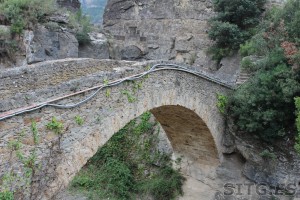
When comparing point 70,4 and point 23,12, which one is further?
point 70,4

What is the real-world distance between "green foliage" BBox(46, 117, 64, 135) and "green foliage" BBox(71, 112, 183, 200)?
6332 mm

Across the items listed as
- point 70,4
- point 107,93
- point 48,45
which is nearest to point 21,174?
point 107,93

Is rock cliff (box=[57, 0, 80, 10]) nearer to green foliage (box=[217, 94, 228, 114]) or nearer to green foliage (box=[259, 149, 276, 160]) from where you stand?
green foliage (box=[217, 94, 228, 114])

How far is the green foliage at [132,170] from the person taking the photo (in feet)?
37.7

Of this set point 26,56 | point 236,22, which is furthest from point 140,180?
point 236,22

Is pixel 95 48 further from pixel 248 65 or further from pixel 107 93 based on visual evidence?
pixel 107 93

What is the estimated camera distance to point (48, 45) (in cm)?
1357

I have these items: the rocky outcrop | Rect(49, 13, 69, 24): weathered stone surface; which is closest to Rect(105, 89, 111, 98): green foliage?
Rect(49, 13, 69, 24): weathered stone surface

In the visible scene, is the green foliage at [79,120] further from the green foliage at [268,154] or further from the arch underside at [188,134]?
the green foliage at [268,154]

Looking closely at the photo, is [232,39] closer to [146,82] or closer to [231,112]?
[231,112]

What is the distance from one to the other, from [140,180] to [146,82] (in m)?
5.34

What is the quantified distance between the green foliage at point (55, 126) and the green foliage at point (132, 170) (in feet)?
20.8

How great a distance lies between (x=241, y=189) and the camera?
1059 cm

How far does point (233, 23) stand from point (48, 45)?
794cm
